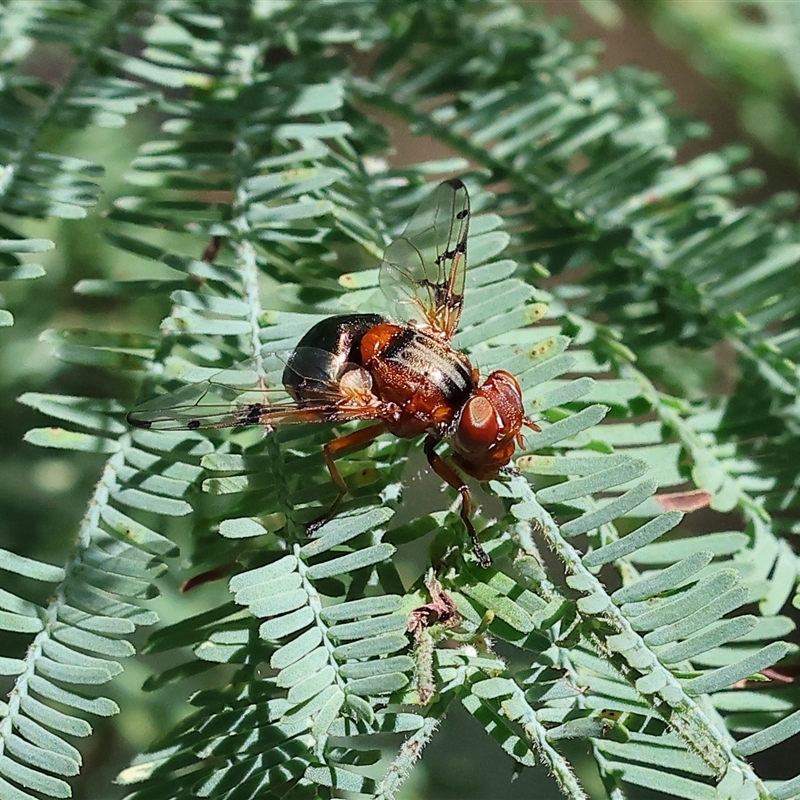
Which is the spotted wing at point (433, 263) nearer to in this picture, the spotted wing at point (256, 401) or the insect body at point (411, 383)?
the insect body at point (411, 383)

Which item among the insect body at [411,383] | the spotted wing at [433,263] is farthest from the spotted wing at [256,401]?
the spotted wing at [433,263]

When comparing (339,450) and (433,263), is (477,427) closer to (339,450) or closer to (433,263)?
(339,450)

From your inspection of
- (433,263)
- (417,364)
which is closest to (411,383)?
(417,364)

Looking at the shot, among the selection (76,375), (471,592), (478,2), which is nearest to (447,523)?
(471,592)

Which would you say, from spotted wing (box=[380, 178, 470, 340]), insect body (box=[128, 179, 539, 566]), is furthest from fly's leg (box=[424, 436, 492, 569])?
spotted wing (box=[380, 178, 470, 340])

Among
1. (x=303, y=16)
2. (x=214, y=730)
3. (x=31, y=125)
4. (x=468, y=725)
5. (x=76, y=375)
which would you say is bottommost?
(x=468, y=725)

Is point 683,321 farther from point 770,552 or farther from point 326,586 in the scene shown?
point 326,586
